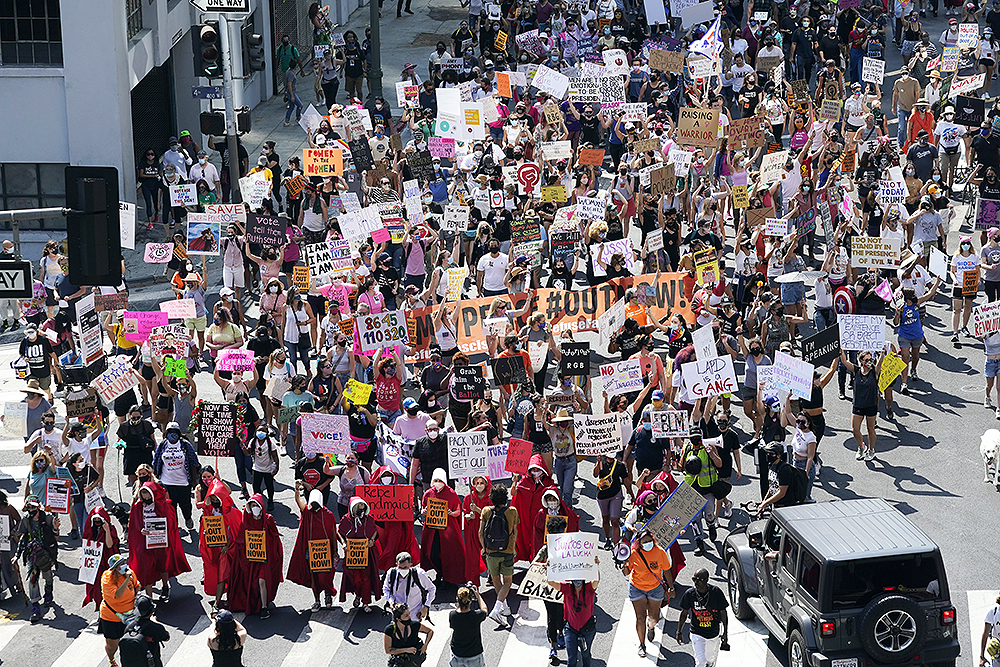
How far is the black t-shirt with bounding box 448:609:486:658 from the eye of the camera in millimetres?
13719

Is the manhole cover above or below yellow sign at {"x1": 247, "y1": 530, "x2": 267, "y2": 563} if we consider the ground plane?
above

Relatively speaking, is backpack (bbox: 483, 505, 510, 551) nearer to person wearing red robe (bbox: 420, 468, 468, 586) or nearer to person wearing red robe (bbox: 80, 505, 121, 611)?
person wearing red robe (bbox: 420, 468, 468, 586)

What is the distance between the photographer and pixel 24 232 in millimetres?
28719

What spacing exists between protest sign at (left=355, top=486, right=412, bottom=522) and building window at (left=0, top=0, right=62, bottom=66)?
1569 cm

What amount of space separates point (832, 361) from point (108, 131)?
592 inches

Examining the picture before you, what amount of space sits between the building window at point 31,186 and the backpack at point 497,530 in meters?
16.0

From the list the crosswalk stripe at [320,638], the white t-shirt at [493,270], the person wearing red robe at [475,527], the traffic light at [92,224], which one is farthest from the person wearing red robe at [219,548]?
the white t-shirt at [493,270]

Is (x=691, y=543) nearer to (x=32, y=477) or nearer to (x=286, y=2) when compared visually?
(x=32, y=477)

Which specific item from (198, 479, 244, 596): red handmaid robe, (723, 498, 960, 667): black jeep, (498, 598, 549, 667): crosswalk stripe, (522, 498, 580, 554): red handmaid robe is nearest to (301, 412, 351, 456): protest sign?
(198, 479, 244, 596): red handmaid robe

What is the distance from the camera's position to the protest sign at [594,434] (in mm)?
17328

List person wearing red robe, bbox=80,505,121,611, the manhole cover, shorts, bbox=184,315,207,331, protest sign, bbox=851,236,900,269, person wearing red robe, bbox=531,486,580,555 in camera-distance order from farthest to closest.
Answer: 1. the manhole cover
2. protest sign, bbox=851,236,900,269
3. shorts, bbox=184,315,207,331
4. person wearing red robe, bbox=80,505,121,611
5. person wearing red robe, bbox=531,486,580,555

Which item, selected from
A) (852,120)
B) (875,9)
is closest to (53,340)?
(852,120)

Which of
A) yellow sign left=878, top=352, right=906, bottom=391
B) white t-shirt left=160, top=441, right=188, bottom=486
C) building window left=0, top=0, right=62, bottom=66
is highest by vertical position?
building window left=0, top=0, right=62, bottom=66

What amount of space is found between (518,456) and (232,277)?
27.6 feet
